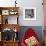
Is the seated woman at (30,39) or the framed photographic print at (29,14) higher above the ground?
the framed photographic print at (29,14)

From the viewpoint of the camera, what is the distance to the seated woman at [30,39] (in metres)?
4.94

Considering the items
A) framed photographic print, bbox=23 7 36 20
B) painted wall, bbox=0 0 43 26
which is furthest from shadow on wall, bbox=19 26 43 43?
framed photographic print, bbox=23 7 36 20

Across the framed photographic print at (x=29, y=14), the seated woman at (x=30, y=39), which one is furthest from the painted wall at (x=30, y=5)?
the seated woman at (x=30, y=39)

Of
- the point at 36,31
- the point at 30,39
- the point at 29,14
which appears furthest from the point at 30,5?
the point at 30,39

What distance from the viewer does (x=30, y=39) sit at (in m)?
4.97

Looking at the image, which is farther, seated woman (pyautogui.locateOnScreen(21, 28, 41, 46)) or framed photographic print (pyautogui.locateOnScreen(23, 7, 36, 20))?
framed photographic print (pyautogui.locateOnScreen(23, 7, 36, 20))

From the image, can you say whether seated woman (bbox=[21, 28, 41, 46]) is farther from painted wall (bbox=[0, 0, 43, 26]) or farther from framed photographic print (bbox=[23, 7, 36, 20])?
framed photographic print (bbox=[23, 7, 36, 20])

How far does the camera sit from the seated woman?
494cm

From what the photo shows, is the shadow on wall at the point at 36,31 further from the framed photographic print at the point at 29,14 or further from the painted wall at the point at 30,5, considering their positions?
the framed photographic print at the point at 29,14

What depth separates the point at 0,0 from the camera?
543cm

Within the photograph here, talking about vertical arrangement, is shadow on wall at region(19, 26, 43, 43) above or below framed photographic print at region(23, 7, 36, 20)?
below

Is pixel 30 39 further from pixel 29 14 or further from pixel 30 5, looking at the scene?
pixel 30 5

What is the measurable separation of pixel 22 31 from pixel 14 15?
63 centimetres

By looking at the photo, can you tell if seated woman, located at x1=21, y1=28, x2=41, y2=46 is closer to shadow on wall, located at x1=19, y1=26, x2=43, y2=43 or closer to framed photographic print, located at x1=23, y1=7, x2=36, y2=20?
shadow on wall, located at x1=19, y1=26, x2=43, y2=43
